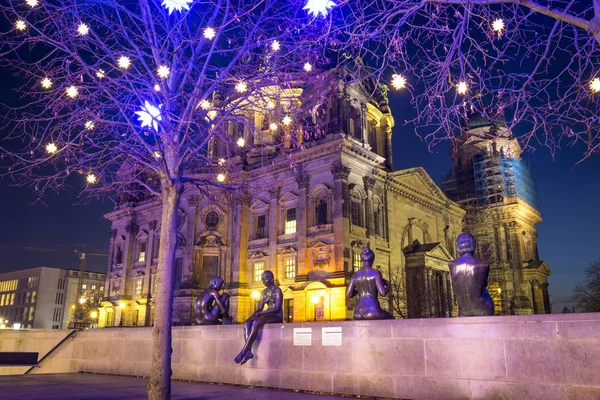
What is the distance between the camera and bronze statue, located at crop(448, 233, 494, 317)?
9.20 metres

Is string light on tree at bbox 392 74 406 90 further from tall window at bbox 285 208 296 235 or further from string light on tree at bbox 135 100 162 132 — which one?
tall window at bbox 285 208 296 235

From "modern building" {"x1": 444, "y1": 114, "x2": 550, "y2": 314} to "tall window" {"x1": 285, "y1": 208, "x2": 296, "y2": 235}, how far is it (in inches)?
1155

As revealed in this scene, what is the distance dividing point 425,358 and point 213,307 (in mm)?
7090

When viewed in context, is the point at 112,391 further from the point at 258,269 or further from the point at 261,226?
the point at 261,226

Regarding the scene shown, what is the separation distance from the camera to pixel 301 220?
43000mm

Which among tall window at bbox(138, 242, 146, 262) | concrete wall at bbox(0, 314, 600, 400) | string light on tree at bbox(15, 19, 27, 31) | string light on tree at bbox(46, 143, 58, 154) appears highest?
tall window at bbox(138, 242, 146, 262)

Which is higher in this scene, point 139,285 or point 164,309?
point 139,285

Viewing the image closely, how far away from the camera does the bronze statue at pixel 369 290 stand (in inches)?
431

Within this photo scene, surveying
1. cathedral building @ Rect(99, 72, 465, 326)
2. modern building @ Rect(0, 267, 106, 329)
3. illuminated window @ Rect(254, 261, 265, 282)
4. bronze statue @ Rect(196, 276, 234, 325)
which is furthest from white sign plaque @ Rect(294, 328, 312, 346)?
modern building @ Rect(0, 267, 106, 329)

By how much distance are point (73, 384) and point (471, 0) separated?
40.6ft

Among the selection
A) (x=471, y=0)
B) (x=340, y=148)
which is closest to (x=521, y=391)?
(x=471, y=0)

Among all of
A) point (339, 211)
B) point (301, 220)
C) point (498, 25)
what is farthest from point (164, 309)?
point (301, 220)

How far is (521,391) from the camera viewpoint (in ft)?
26.5

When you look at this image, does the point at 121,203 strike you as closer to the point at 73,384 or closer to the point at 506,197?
the point at 506,197
